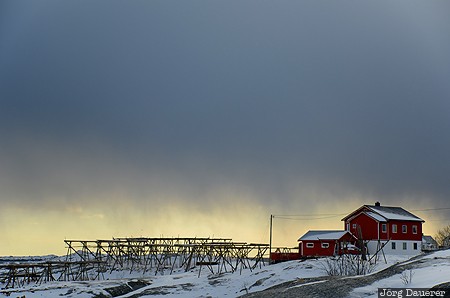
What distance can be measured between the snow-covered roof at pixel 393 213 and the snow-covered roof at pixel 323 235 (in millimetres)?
5360

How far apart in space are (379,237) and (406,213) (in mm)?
8732

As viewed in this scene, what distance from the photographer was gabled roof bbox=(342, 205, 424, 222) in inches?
2852

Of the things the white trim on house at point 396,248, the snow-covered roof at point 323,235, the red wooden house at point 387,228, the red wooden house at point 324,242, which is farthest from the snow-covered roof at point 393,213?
the snow-covered roof at point 323,235

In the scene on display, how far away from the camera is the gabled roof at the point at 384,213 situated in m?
72.4

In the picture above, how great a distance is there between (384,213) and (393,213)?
8.31 feet

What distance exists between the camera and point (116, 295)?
153 ft

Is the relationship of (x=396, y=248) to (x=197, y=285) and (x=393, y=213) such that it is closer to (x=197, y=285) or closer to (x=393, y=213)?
(x=393, y=213)

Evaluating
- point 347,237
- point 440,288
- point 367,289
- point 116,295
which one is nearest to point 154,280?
point 116,295

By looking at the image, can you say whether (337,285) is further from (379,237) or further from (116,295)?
(379,237)

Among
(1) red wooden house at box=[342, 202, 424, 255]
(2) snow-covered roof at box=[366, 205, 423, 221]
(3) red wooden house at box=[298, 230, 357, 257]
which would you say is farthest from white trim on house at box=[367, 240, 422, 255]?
(2) snow-covered roof at box=[366, 205, 423, 221]

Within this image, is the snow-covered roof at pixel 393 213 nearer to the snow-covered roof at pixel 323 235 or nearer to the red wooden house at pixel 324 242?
the red wooden house at pixel 324 242

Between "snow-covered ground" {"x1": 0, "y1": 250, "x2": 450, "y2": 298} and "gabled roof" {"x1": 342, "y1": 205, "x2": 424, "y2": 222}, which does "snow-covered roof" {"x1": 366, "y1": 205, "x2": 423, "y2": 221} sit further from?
"snow-covered ground" {"x1": 0, "y1": 250, "x2": 450, "y2": 298}

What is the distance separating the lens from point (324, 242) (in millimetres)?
71062

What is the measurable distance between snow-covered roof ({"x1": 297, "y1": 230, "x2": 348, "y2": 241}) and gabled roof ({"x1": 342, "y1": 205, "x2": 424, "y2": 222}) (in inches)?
164
